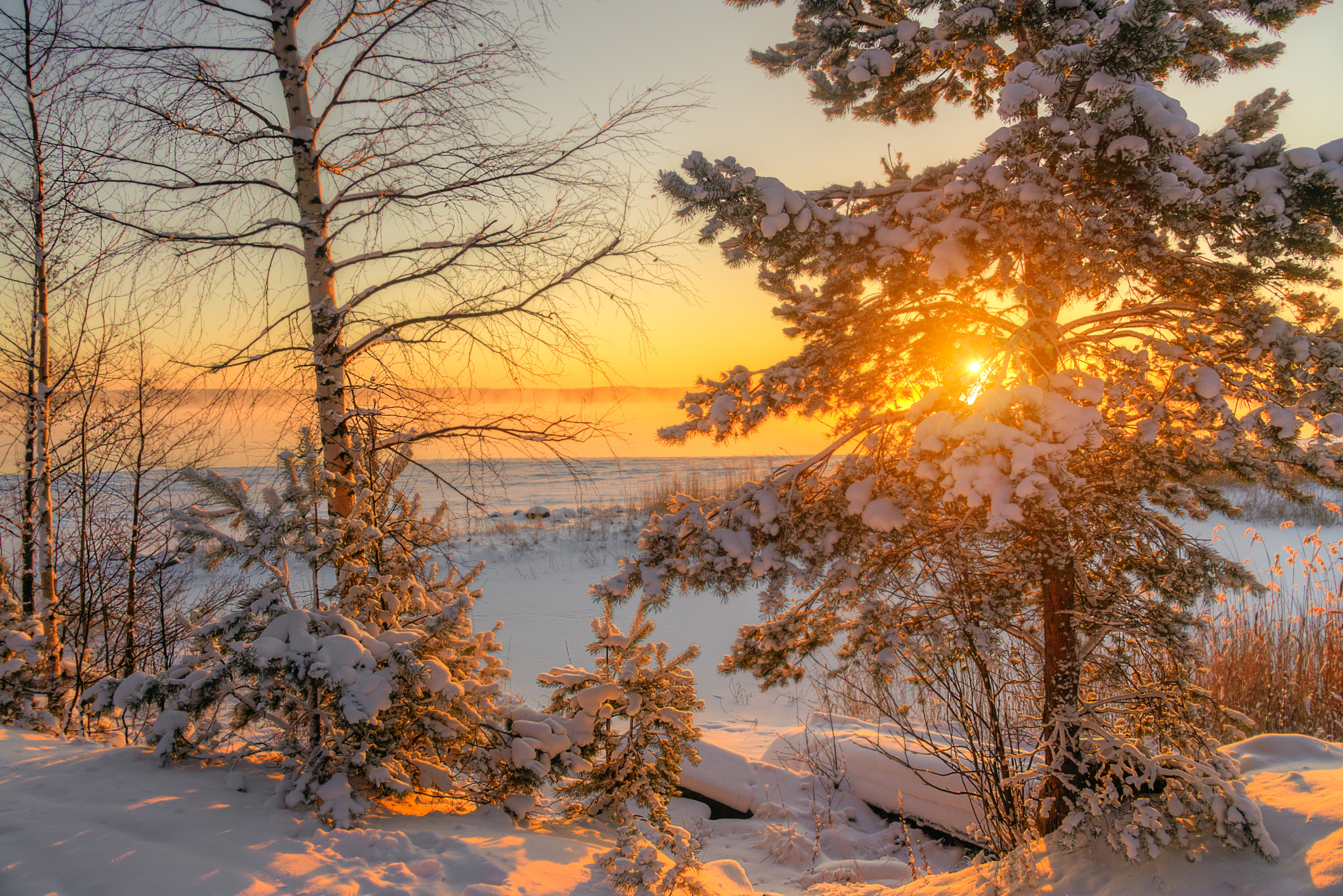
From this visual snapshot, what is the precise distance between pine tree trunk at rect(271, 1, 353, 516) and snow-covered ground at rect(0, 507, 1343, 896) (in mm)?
1625

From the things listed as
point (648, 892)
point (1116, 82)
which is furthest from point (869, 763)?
point (1116, 82)

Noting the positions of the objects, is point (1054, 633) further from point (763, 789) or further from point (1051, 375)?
point (763, 789)

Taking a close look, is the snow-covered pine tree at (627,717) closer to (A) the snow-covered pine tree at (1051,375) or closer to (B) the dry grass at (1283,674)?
(A) the snow-covered pine tree at (1051,375)

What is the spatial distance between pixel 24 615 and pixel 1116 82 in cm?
731

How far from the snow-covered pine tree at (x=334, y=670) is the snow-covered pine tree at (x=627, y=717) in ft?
1.20

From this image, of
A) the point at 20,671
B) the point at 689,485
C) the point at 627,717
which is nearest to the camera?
the point at 627,717

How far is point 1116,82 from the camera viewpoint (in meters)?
2.37

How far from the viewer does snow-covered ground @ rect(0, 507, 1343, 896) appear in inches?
87.4

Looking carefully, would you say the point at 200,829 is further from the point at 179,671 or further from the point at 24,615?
the point at 24,615

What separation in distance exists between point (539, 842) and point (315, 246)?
3.56 metres

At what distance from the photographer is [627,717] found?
141 inches

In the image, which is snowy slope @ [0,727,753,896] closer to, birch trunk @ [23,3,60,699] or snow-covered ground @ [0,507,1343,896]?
snow-covered ground @ [0,507,1343,896]

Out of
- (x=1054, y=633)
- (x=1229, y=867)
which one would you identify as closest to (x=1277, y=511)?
(x=1054, y=633)

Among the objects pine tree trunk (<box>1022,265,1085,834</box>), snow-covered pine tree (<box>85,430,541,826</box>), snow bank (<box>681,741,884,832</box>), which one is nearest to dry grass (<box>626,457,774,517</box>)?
snow bank (<box>681,741,884,832</box>)
